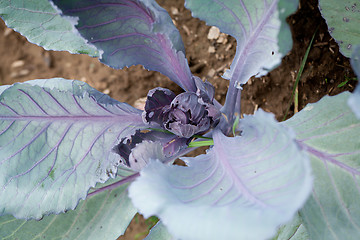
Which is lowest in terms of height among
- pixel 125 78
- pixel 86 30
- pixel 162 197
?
pixel 125 78

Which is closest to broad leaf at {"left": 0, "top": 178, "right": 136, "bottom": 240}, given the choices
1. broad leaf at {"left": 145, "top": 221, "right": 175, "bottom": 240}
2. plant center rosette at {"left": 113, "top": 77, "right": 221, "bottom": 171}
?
A: broad leaf at {"left": 145, "top": 221, "right": 175, "bottom": 240}

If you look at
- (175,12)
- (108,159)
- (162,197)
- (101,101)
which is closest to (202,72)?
(175,12)

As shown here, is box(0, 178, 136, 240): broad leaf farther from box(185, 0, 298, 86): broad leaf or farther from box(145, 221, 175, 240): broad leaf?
box(185, 0, 298, 86): broad leaf

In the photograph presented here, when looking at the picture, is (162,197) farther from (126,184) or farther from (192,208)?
(126,184)

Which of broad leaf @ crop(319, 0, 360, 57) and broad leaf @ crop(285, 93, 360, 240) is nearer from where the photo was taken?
broad leaf @ crop(285, 93, 360, 240)

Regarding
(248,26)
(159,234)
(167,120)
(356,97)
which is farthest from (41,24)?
(356,97)

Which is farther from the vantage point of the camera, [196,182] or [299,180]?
[196,182]

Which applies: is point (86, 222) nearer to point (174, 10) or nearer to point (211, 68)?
point (211, 68)

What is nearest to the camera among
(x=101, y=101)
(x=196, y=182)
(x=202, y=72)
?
(x=196, y=182)
